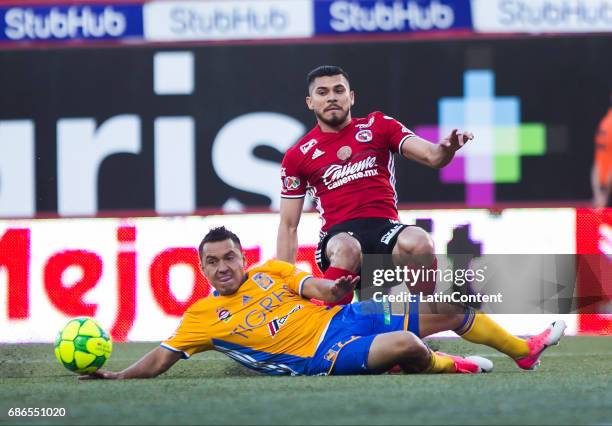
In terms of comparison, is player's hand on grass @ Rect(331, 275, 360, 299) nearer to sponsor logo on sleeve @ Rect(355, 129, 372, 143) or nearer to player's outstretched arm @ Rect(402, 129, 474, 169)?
player's outstretched arm @ Rect(402, 129, 474, 169)

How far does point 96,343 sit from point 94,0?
15.0 ft

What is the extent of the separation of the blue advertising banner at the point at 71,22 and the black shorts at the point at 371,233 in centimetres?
393

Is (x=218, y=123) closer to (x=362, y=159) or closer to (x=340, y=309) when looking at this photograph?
(x=362, y=159)

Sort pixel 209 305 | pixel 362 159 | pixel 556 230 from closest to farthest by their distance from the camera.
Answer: pixel 209 305, pixel 362 159, pixel 556 230

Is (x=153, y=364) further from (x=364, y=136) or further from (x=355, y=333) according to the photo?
(x=364, y=136)

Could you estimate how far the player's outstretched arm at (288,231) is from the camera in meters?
7.11

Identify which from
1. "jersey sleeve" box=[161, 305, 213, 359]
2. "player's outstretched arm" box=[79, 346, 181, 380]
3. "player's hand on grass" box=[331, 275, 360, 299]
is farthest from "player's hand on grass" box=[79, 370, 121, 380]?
"player's hand on grass" box=[331, 275, 360, 299]

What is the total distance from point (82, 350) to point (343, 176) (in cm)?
162

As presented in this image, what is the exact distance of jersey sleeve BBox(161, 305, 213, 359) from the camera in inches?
239

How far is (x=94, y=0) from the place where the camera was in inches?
407

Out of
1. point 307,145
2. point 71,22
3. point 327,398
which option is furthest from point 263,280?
point 71,22

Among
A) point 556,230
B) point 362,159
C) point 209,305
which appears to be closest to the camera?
point 209,305

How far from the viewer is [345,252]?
6676mm

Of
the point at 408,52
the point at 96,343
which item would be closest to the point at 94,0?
the point at 408,52
